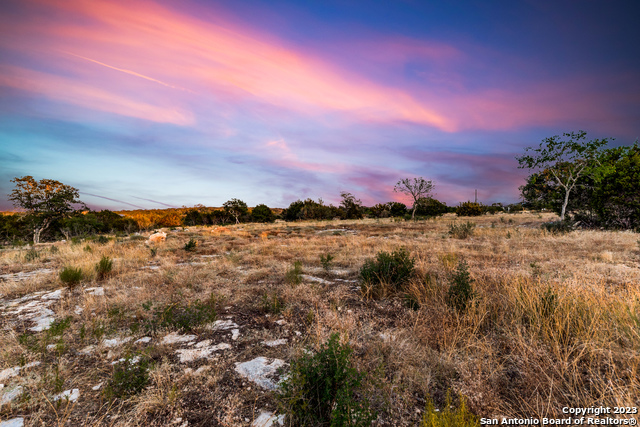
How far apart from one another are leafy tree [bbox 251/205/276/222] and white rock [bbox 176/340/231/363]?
1835 inches

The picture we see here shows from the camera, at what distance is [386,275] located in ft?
17.7

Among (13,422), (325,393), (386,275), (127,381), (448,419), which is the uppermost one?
(386,275)

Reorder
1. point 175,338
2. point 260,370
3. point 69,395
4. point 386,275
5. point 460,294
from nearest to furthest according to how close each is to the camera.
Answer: point 69,395 → point 260,370 → point 175,338 → point 460,294 → point 386,275

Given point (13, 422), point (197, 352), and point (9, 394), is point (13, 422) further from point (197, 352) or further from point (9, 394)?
point (197, 352)

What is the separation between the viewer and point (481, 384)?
232 cm

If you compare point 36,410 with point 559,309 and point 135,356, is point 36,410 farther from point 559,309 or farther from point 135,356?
point 559,309

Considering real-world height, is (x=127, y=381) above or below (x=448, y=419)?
below

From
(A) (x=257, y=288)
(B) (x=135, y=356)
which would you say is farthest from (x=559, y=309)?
(B) (x=135, y=356)

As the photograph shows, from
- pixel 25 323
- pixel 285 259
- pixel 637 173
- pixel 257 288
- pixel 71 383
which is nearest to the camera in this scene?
pixel 71 383

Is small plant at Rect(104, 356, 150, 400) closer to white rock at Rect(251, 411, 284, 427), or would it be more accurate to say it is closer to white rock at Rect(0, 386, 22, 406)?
white rock at Rect(0, 386, 22, 406)

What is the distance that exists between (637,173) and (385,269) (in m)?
20.2

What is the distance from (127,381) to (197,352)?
0.77 meters

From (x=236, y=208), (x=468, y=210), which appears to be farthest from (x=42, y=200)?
(x=468, y=210)

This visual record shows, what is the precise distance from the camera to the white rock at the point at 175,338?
3350mm
